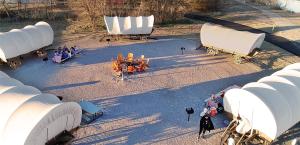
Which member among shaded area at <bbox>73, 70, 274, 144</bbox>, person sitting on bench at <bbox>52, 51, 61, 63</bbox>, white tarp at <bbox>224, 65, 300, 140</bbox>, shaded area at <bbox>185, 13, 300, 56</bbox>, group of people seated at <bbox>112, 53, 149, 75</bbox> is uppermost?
shaded area at <bbox>185, 13, 300, 56</bbox>

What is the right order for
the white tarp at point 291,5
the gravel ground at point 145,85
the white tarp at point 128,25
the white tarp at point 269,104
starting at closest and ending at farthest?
the white tarp at point 269,104 → the gravel ground at point 145,85 → the white tarp at point 128,25 → the white tarp at point 291,5

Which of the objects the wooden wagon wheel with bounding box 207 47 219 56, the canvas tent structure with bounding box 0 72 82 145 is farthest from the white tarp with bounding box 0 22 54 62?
the wooden wagon wheel with bounding box 207 47 219 56

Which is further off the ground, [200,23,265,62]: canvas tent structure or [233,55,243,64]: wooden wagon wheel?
[200,23,265,62]: canvas tent structure

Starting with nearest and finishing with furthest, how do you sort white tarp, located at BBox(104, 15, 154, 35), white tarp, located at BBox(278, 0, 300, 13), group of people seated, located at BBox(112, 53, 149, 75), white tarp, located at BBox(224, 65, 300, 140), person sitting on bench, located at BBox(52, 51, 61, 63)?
white tarp, located at BBox(224, 65, 300, 140), group of people seated, located at BBox(112, 53, 149, 75), person sitting on bench, located at BBox(52, 51, 61, 63), white tarp, located at BBox(104, 15, 154, 35), white tarp, located at BBox(278, 0, 300, 13)

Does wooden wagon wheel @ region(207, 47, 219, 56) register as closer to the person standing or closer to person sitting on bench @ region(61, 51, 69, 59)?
person sitting on bench @ region(61, 51, 69, 59)

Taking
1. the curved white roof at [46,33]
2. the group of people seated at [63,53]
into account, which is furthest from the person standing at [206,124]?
the curved white roof at [46,33]

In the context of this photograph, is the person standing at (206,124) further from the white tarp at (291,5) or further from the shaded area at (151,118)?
the white tarp at (291,5)

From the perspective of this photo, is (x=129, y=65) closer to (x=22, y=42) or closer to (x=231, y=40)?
(x=22, y=42)
